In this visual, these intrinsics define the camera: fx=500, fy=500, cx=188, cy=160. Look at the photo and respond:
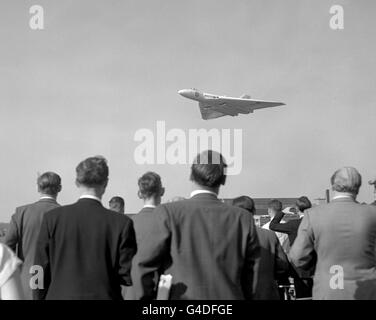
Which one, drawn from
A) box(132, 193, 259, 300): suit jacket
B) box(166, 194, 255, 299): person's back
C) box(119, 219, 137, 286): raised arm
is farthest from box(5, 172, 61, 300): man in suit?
box(166, 194, 255, 299): person's back

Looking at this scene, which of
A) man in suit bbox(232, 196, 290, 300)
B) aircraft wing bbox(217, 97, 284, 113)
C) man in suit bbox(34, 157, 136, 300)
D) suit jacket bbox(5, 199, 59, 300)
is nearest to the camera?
man in suit bbox(34, 157, 136, 300)

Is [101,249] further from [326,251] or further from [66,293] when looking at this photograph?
[326,251]

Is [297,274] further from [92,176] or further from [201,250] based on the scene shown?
[92,176]

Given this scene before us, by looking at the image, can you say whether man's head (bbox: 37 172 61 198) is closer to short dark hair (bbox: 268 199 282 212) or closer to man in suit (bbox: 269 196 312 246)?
man in suit (bbox: 269 196 312 246)

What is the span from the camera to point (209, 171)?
12.3ft

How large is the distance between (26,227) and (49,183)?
515mm

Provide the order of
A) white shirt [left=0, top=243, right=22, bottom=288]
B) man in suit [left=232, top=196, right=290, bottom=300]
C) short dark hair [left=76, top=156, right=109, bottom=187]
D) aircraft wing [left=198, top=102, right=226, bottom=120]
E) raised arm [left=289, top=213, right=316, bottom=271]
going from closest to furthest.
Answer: white shirt [left=0, top=243, right=22, bottom=288]
short dark hair [left=76, top=156, right=109, bottom=187]
raised arm [left=289, top=213, right=316, bottom=271]
man in suit [left=232, top=196, right=290, bottom=300]
aircraft wing [left=198, top=102, right=226, bottom=120]

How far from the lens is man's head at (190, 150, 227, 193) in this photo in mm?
3754

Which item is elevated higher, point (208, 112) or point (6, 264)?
point (208, 112)

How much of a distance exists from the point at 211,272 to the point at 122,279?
67 centimetres

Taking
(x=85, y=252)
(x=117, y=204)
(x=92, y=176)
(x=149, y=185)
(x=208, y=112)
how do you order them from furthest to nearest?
(x=208, y=112), (x=117, y=204), (x=149, y=185), (x=92, y=176), (x=85, y=252)

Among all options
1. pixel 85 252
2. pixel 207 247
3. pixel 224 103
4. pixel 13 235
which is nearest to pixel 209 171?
pixel 207 247

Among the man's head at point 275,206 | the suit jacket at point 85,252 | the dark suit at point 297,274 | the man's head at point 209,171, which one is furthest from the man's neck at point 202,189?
the man's head at point 275,206

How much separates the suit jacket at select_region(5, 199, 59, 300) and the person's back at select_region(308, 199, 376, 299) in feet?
8.97
